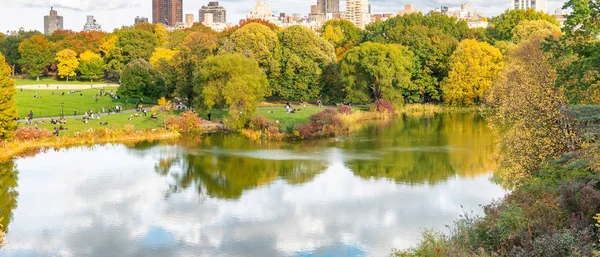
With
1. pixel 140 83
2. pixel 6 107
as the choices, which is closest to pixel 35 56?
pixel 140 83

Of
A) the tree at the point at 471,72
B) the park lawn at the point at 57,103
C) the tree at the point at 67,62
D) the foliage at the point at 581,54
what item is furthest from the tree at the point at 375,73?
the tree at the point at 67,62

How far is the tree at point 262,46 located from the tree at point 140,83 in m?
6.98

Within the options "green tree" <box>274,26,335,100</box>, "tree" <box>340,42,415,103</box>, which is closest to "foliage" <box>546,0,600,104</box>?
"tree" <box>340,42,415,103</box>

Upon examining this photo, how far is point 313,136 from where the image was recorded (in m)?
38.7

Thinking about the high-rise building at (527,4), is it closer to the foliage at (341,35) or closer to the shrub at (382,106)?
the foliage at (341,35)

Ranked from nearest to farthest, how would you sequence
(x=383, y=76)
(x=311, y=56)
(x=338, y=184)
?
(x=338, y=184) → (x=383, y=76) → (x=311, y=56)

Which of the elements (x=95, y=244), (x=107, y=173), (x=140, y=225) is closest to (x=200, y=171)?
(x=107, y=173)

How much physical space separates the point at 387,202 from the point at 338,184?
346cm

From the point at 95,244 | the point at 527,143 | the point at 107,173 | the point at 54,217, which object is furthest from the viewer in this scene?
the point at 107,173

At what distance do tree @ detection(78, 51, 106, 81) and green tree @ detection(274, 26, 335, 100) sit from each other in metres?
32.3

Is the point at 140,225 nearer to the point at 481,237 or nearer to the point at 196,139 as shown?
the point at 481,237

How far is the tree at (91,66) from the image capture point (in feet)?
254

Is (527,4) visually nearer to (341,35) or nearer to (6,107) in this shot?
(341,35)

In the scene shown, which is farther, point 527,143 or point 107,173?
point 107,173
